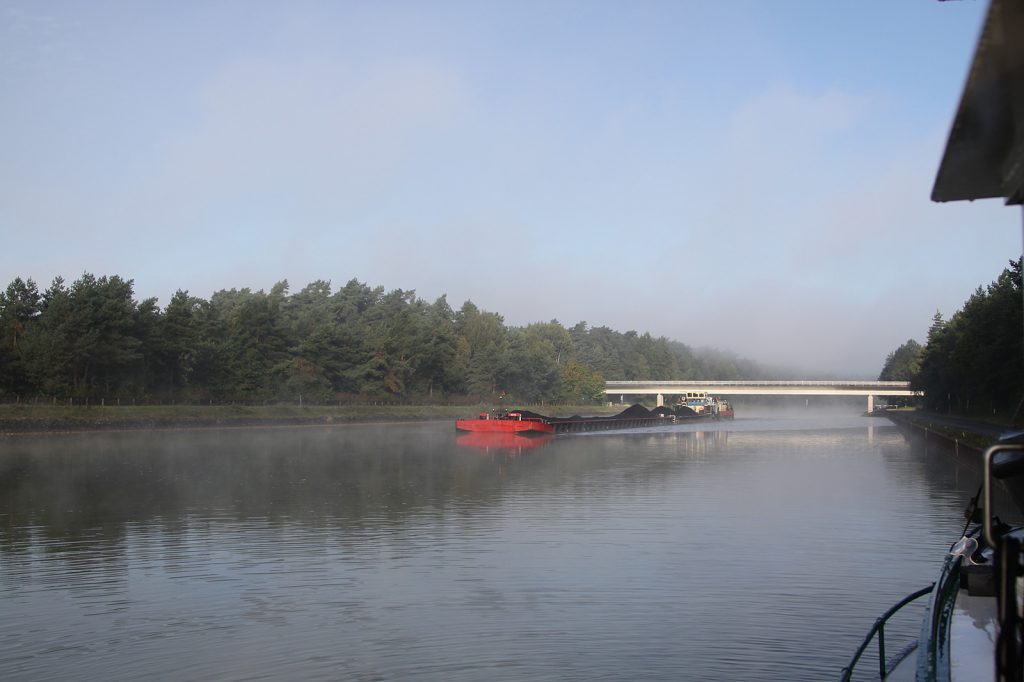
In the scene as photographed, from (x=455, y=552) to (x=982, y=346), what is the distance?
171ft

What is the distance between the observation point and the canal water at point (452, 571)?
10.8 m

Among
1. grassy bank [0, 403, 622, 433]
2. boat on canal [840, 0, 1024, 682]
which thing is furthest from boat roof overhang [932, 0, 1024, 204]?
grassy bank [0, 403, 622, 433]

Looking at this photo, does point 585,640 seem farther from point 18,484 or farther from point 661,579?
point 18,484

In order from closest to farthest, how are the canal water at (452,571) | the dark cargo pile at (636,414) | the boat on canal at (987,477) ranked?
the boat on canal at (987,477), the canal water at (452,571), the dark cargo pile at (636,414)

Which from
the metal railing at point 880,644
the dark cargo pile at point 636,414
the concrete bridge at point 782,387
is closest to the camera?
the metal railing at point 880,644

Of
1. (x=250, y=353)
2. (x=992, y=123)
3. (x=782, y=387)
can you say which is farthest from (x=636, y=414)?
(x=992, y=123)

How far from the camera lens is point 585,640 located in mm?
11445

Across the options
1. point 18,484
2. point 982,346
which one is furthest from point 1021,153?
point 982,346

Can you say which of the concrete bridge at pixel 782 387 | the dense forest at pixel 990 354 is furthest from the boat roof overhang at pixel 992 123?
the concrete bridge at pixel 782 387

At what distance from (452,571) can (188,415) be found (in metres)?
56.3

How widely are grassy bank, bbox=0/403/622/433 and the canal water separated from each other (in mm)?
24380

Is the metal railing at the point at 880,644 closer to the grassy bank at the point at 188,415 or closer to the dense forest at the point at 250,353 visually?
the grassy bank at the point at 188,415

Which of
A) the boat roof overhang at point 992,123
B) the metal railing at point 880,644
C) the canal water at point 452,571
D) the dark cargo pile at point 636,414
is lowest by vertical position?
the dark cargo pile at point 636,414

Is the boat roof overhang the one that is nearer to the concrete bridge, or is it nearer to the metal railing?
the metal railing
